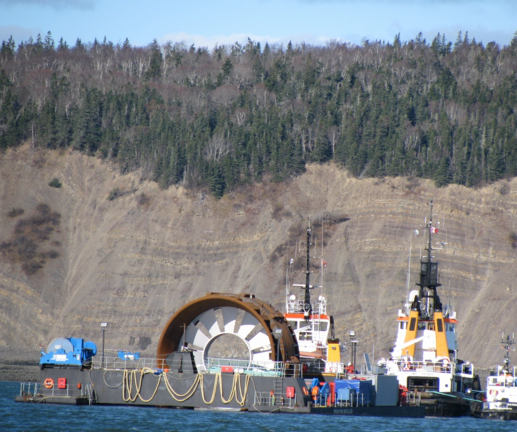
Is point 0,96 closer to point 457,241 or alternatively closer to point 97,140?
point 97,140

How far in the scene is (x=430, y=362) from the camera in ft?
199

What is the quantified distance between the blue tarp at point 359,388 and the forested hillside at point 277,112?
7553 centimetres

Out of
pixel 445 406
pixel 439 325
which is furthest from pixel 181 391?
pixel 439 325

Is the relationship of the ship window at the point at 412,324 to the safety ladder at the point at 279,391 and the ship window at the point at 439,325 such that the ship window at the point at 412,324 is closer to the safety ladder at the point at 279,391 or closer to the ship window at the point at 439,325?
the ship window at the point at 439,325

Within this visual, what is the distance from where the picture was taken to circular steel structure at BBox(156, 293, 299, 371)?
50344mm

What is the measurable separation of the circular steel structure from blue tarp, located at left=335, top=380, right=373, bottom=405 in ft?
8.72

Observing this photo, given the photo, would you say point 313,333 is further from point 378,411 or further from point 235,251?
point 235,251

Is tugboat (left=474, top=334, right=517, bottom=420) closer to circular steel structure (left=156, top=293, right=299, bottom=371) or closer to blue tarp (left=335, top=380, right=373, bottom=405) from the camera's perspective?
blue tarp (left=335, top=380, right=373, bottom=405)

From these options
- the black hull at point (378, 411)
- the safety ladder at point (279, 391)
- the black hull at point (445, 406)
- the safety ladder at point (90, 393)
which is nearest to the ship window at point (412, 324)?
the black hull at point (445, 406)

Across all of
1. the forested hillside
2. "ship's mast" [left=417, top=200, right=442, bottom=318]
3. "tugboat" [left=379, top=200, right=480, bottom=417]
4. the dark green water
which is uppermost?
the forested hillside

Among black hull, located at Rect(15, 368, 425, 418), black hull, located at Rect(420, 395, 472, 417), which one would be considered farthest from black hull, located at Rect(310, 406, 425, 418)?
black hull, located at Rect(420, 395, 472, 417)

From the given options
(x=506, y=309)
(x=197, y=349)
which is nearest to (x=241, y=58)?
(x=506, y=309)

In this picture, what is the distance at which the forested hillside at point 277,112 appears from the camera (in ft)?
428

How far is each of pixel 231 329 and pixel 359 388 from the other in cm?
718
